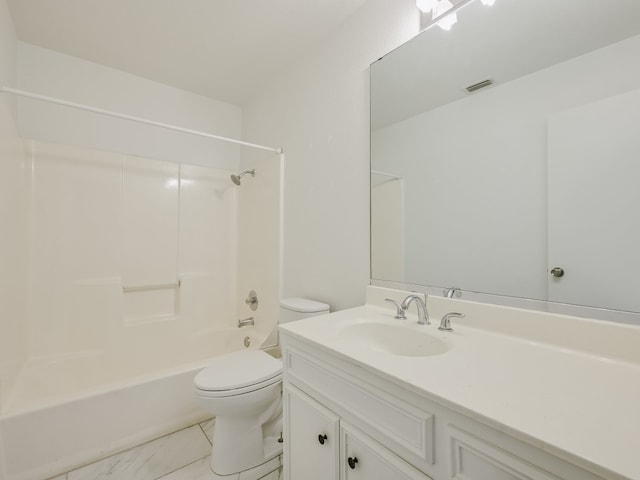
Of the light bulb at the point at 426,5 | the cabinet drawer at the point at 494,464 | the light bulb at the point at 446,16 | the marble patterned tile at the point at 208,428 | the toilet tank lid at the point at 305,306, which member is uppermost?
the light bulb at the point at 426,5

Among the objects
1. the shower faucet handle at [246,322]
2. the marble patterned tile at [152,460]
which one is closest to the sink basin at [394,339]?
the marble patterned tile at [152,460]

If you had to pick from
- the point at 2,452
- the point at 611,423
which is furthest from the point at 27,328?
the point at 611,423

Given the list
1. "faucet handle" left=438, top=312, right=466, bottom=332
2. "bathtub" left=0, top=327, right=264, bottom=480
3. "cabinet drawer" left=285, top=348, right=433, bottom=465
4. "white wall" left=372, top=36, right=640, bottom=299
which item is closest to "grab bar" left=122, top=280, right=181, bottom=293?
"bathtub" left=0, top=327, right=264, bottom=480

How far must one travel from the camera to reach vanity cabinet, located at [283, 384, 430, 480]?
72 centimetres

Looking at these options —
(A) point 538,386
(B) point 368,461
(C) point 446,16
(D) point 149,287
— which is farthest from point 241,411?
(C) point 446,16

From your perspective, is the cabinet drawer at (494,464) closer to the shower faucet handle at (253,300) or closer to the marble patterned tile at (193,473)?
the marble patterned tile at (193,473)

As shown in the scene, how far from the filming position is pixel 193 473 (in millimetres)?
1346

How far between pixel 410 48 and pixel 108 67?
2.14 m

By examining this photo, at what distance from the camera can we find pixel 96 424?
1.42m

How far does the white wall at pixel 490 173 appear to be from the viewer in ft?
2.89

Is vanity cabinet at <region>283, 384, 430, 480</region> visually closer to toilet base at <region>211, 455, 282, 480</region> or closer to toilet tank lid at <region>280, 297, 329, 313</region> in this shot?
toilet base at <region>211, 455, 282, 480</region>

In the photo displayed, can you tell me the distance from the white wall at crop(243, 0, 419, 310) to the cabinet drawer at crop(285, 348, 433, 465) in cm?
64

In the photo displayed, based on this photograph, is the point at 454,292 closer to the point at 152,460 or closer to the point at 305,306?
the point at 305,306

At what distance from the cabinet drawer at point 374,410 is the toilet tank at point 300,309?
1.82ft
